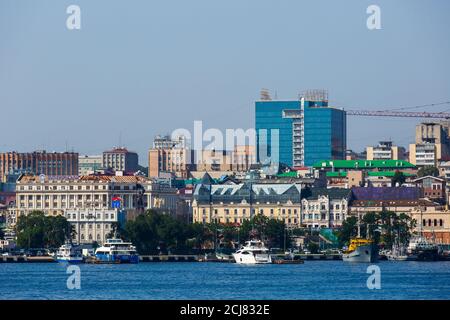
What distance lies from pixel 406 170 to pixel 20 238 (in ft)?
227

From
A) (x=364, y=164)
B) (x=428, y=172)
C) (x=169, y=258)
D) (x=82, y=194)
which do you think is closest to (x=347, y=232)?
(x=169, y=258)

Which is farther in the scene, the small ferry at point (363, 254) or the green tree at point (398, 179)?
the green tree at point (398, 179)

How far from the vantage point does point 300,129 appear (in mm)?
179250

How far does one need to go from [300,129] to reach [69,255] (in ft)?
320

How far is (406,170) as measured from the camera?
15912cm

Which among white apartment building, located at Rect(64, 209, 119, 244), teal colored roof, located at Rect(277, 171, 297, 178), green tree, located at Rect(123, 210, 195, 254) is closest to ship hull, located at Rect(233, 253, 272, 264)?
green tree, located at Rect(123, 210, 195, 254)

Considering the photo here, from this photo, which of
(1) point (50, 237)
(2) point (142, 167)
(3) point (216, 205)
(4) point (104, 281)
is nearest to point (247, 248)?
(1) point (50, 237)

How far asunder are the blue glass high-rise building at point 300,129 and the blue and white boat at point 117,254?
300ft

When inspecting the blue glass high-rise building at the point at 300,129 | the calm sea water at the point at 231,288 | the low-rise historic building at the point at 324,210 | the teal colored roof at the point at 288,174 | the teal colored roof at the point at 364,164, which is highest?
the blue glass high-rise building at the point at 300,129

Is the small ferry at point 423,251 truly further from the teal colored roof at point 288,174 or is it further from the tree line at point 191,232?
the teal colored roof at point 288,174

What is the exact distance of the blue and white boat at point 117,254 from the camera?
8300cm

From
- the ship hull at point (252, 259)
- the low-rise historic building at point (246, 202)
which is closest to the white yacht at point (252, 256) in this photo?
the ship hull at point (252, 259)

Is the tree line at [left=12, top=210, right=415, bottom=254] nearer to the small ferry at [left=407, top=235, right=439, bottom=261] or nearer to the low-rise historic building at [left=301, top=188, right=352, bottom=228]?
the small ferry at [left=407, top=235, right=439, bottom=261]

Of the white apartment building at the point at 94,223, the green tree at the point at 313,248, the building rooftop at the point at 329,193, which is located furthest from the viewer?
the building rooftop at the point at 329,193
